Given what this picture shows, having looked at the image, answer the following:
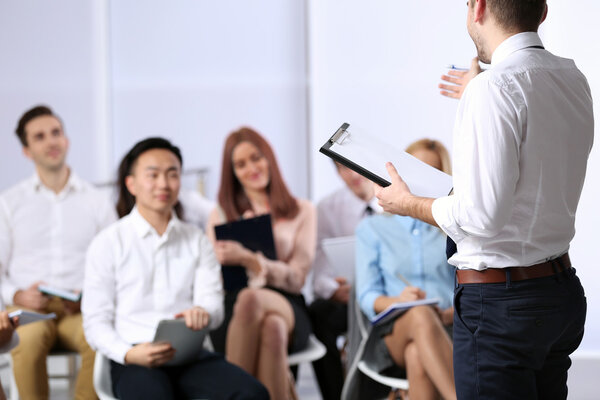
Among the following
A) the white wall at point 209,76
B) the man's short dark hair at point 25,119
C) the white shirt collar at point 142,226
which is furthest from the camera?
the white wall at point 209,76

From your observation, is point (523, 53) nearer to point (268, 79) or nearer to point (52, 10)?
point (268, 79)

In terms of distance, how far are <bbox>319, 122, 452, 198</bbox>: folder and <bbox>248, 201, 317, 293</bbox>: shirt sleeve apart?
162 cm

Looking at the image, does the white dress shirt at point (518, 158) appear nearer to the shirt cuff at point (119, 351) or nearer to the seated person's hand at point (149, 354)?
the seated person's hand at point (149, 354)

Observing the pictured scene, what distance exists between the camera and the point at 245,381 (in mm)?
2822

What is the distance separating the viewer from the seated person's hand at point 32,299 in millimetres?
3527

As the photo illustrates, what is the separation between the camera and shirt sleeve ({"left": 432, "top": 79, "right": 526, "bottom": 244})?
1.67 metres

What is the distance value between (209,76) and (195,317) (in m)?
3.52

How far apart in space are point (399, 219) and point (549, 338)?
1.63 meters

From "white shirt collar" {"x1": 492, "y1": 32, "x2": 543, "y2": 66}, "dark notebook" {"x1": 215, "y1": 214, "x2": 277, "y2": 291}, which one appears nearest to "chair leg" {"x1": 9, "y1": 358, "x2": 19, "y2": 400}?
"dark notebook" {"x1": 215, "y1": 214, "x2": 277, "y2": 291}

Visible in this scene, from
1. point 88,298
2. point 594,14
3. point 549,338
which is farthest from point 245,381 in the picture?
point 594,14

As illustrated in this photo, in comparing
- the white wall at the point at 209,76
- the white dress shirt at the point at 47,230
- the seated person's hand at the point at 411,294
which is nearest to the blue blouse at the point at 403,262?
the seated person's hand at the point at 411,294

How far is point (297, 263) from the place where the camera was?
12.5ft

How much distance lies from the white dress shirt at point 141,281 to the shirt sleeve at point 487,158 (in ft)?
4.89

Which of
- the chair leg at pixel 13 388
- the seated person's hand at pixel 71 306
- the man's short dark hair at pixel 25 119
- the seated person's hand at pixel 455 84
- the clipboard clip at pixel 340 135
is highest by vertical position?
the seated person's hand at pixel 455 84
